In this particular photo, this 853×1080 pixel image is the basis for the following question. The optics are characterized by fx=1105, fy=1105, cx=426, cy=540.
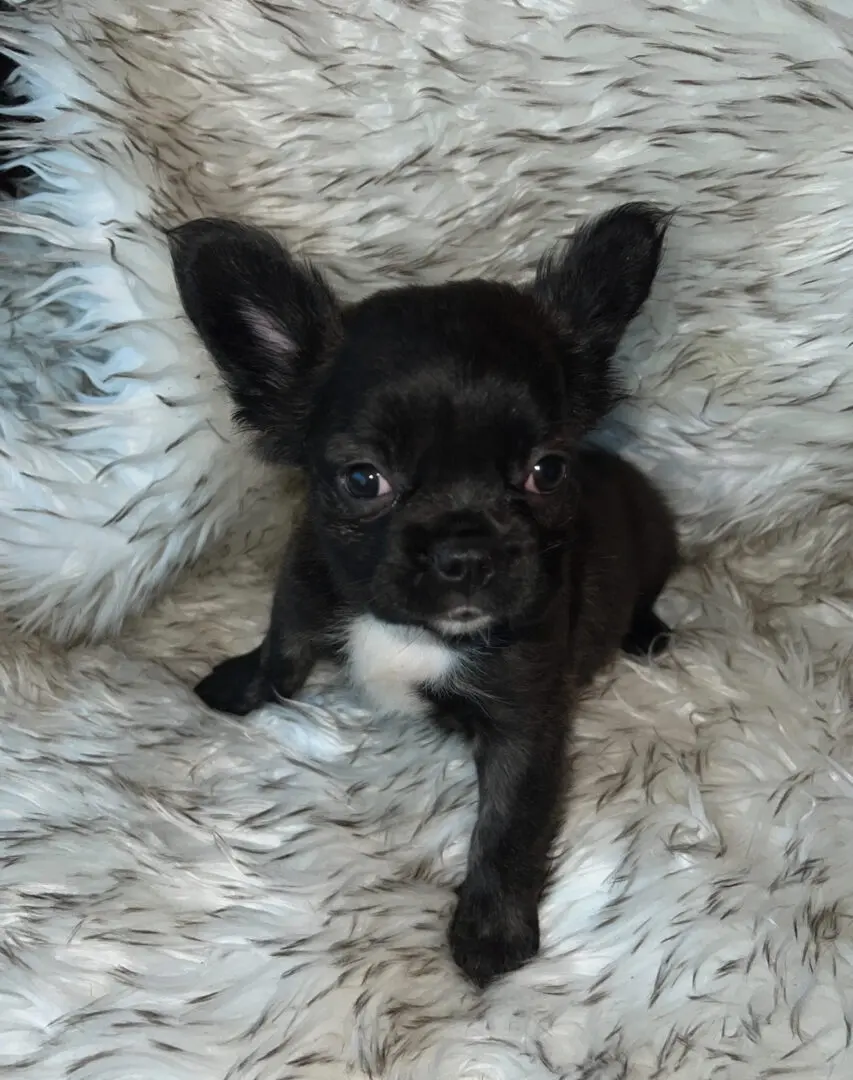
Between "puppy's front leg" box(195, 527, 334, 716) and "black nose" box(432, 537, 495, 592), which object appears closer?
"black nose" box(432, 537, 495, 592)

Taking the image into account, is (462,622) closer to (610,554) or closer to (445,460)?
(445,460)

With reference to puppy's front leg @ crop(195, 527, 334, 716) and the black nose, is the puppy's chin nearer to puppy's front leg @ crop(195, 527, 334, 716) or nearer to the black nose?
the black nose

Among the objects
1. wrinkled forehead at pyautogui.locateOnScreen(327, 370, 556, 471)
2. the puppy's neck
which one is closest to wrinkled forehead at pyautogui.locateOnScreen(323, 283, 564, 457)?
wrinkled forehead at pyautogui.locateOnScreen(327, 370, 556, 471)

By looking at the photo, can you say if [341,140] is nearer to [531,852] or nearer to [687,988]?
[531,852]

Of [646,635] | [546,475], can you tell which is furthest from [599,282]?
[646,635]

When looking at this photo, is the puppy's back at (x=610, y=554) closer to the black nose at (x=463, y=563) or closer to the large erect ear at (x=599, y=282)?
the large erect ear at (x=599, y=282)

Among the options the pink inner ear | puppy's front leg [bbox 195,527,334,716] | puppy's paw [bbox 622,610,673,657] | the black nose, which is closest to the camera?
the black nose
